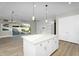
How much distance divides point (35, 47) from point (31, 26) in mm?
530

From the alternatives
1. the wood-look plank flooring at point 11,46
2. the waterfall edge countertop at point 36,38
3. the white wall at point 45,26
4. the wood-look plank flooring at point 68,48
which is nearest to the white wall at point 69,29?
the wood-look plank flooring at point 68,48

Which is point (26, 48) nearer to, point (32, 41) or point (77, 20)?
point (32, 41)

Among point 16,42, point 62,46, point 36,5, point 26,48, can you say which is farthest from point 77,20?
point 16,42

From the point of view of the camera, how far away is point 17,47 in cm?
261

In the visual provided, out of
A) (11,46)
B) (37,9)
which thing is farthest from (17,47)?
(37,9)

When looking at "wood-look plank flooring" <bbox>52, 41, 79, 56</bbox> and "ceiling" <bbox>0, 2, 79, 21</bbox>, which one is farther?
"wood-look plank flooring" <bbox>52, 41, 79, 56</bbox>

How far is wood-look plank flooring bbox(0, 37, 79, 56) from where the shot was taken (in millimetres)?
2496

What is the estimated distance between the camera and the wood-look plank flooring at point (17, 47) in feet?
8.19

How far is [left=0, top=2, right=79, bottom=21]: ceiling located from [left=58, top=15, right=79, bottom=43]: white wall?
17 cm

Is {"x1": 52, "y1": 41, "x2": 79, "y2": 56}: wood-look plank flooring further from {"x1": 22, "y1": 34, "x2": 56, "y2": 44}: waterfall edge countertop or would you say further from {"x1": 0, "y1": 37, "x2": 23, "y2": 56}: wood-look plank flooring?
{"x1": 0, "y1": 37, "x2": 23, "y2": 56}: wood-look plank flooring

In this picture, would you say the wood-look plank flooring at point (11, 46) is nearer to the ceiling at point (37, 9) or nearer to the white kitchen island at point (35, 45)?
the white kitchen island at point (35, 45)

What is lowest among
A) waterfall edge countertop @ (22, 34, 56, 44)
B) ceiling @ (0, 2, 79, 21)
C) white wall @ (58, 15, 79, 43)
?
waterfall edge countertop @ (22, 34, 56, 44)

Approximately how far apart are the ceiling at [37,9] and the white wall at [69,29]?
0.54 ft

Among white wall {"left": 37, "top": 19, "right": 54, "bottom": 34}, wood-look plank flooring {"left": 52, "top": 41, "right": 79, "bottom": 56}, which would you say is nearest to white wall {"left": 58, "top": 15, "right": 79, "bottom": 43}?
wood-look plank flooring {"left": 52, "top": 41, "right": 79, "bottom": 56}
